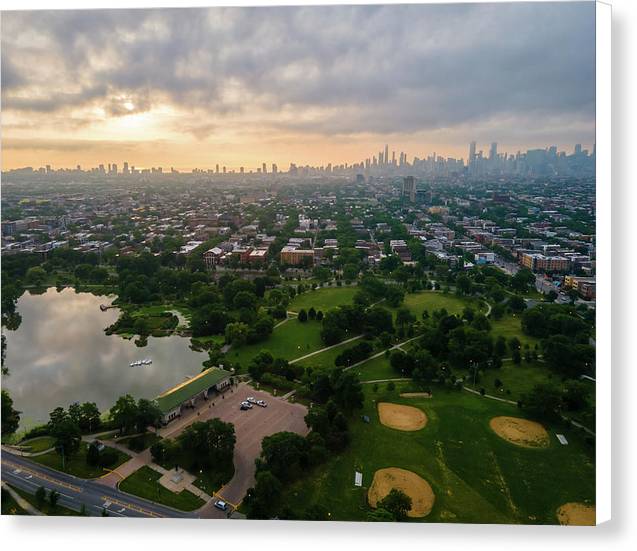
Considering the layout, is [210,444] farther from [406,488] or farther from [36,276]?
[36,276]

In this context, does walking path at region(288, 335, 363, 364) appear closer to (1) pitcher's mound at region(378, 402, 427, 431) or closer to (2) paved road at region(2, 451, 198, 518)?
(1) pitcher's mound at region(378, 402, 427, 431)

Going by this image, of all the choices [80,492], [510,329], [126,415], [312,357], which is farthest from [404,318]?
[80,492]

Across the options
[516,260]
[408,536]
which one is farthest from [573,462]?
[516,260]

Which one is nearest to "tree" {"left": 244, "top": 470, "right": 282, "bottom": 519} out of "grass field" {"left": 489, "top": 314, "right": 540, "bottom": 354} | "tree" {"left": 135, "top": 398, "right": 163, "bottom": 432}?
"tree" {"left": 135, "top": 398, "right": 163, "bottom": 432}

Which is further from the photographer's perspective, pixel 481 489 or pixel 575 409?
pixel 575 409

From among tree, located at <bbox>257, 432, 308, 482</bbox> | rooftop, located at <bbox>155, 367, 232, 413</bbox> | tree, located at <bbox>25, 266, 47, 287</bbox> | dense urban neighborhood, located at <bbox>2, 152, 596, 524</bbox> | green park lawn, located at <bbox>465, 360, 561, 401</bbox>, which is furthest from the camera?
tree, located at <bbox>25, 266, 47, 287</bbox>

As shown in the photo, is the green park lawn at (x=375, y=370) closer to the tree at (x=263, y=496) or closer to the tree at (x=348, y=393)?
the tree at (x=348, y=393)

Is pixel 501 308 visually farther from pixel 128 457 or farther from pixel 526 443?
pixel 128 457
